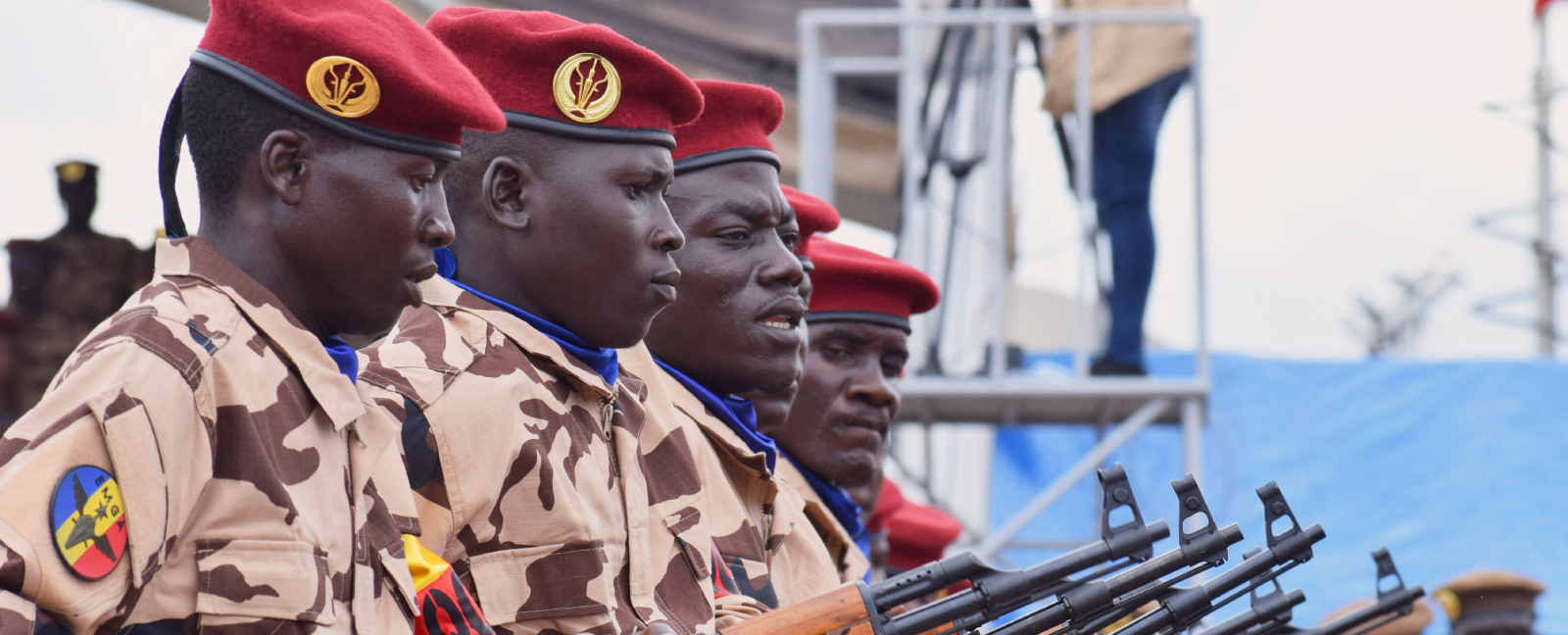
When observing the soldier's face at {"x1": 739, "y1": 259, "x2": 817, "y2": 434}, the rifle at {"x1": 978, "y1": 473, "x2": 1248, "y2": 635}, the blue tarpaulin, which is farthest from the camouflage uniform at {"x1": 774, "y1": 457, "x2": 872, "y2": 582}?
the blue tarpaulin

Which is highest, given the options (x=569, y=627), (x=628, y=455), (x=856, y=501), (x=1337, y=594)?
(x=628, y=455)

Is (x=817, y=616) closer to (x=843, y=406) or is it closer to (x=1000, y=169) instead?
(x=843, y=406)

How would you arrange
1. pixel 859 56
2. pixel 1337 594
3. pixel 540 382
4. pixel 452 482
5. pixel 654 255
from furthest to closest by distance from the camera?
pixel 859 56, pixel 1337 594, pixel 654 255, pixel 540 382, pixel 452 482

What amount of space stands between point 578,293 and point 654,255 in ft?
0.42

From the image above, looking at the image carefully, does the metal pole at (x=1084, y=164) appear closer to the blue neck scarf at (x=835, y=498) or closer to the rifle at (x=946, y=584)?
the blue neck scarf at (x=835, y=498)

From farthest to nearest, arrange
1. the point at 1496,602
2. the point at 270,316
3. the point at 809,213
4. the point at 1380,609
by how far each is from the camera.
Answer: the point at 1496,602
the point at 809,213
the point at 1380,609
the point at 270,316

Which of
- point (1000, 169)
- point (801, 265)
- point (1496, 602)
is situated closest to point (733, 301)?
point (801, 265)

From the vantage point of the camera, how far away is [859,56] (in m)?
8.62

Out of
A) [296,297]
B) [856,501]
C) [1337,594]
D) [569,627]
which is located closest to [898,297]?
[856,501]

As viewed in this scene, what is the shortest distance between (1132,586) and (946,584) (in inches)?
15.5

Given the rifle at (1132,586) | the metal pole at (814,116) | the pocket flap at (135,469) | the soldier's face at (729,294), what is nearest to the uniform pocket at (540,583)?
the rifle at (1132,586)

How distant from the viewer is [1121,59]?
256 inches

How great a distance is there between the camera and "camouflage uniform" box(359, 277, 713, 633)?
7.12 ft

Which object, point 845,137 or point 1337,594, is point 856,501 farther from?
point 845,137
